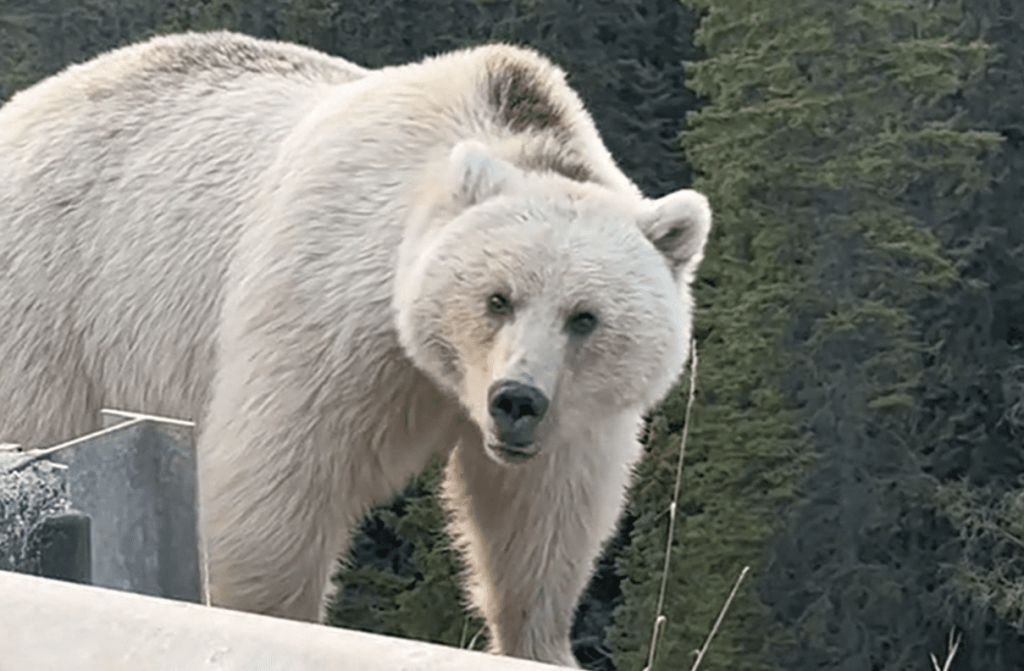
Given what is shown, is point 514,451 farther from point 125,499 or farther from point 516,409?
point 125,499

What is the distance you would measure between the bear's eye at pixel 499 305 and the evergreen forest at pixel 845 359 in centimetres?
954

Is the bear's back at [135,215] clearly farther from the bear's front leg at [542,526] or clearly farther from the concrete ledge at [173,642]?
the concrete ledge at [173,642]

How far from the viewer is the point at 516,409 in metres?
3.55

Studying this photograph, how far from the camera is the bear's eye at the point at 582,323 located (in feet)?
12.3

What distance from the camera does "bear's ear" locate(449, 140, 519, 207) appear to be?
3863 mm

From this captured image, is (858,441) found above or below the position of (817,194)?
below

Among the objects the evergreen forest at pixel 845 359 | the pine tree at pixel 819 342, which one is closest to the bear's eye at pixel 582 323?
the evergreen forest at pixel 845 359

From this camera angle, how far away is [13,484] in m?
1.84

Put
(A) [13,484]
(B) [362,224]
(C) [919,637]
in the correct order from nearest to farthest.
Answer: (A) [13,484]
(B) [362,224]
(C) [919,637]

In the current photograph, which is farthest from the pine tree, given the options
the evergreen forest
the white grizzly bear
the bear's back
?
the white grizzly bear

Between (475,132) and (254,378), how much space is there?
0.85 m

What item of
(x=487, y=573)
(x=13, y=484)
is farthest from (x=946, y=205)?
(x=13, y=484)

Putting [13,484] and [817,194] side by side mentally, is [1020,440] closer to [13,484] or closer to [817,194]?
[817,194]

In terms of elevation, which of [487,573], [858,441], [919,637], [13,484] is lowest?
[919,637]
